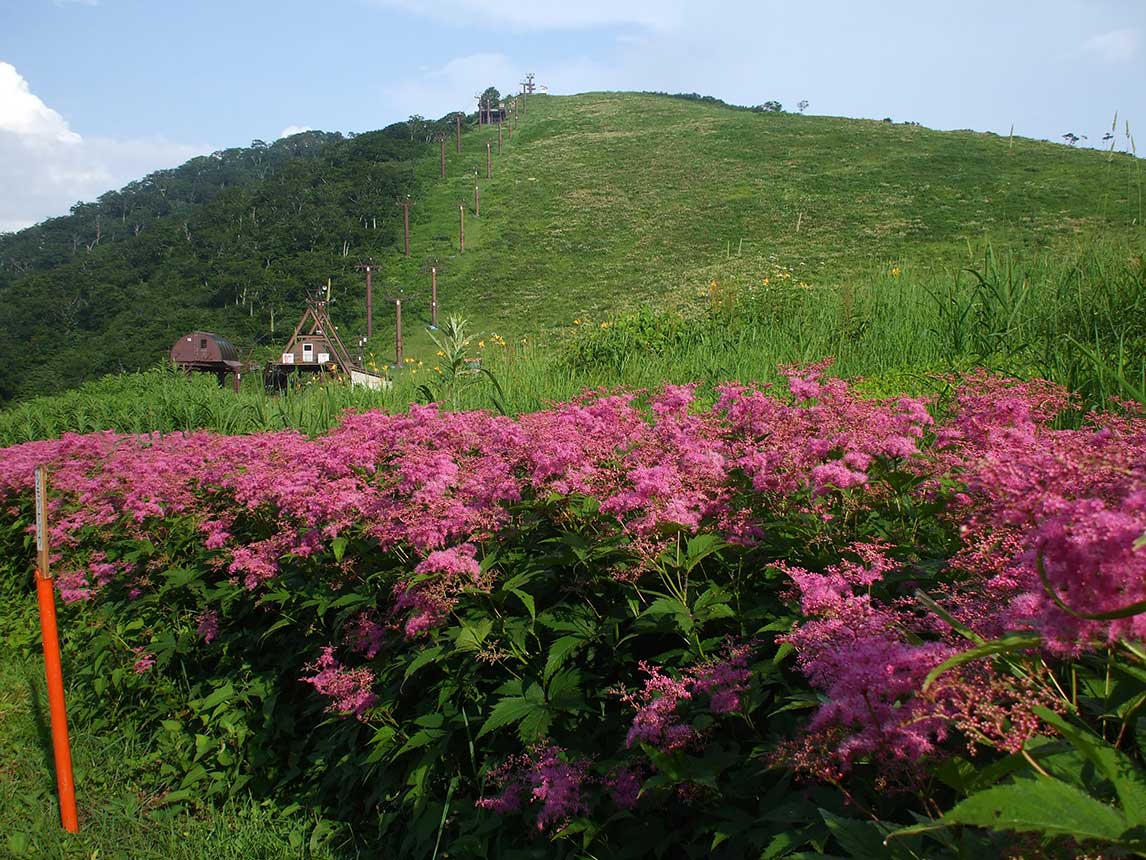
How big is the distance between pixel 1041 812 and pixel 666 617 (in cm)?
136

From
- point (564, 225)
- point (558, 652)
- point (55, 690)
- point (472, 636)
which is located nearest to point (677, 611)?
point (558, 652)

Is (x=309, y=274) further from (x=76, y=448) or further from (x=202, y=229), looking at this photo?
(x=76, y=448)

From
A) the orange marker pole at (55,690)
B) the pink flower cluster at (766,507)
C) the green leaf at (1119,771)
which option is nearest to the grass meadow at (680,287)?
the orange marker pole at (55,690)

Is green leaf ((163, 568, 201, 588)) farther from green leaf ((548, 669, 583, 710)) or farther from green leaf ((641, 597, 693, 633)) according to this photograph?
green leaf ((641, 597, 693, 633))

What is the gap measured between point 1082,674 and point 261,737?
3.46 m

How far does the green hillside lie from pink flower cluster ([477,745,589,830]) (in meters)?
11.0

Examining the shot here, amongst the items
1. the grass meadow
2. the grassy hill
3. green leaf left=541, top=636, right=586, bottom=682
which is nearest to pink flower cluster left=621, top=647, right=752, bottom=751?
green leaf left=541, top=636, right=586, bottom=682

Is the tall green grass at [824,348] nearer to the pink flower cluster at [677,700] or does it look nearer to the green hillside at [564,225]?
the pink flower cluster at [677,700]

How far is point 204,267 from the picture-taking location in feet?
262

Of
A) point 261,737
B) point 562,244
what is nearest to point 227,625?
point 261,737

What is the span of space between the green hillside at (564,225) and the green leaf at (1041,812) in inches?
471

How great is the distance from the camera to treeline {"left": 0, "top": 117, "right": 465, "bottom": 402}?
6094cm

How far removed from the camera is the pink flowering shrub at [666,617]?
1.16 m

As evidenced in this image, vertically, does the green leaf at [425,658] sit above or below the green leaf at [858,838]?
below
